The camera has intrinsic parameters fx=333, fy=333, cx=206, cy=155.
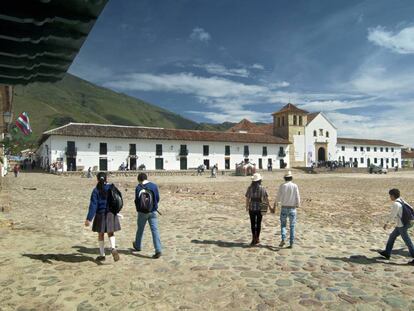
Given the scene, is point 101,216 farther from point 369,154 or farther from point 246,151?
point 369,154

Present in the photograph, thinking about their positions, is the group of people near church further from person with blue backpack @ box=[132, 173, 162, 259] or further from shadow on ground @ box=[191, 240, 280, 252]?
shadow on ground @ box=[191, 240, 280, 252]

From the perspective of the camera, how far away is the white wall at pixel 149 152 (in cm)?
3741

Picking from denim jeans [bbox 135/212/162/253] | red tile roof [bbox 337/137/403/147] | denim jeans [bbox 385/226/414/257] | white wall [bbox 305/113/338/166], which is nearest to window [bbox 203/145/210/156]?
white wall [bbox 305/113/338/166]

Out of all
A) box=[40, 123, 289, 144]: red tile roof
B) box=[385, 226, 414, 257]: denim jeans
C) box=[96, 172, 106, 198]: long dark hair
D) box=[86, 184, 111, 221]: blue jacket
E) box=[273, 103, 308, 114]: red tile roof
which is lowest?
box=[385, 226, 414, 257]: denim jeans

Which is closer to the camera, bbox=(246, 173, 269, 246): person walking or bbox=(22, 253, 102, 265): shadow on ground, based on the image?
bbox=(22, 253, 102, 265): shadow on ground

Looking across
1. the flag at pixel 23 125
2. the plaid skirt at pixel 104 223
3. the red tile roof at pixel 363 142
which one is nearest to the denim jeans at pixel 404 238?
the plaid skirt at pixel 104 223

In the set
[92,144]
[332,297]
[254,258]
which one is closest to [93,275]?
[254,258]

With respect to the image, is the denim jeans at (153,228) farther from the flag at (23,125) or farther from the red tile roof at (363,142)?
the red tile roof at (363,142)

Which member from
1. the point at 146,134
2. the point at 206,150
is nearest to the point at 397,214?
the point at 146,134

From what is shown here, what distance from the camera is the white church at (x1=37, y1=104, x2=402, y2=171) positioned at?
37.7m

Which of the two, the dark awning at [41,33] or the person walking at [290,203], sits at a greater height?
the dark awning at [41,33]

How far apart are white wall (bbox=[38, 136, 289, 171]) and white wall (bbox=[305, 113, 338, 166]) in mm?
7255

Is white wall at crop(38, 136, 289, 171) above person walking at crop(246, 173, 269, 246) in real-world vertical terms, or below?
above

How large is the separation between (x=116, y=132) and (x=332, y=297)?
3874cm
